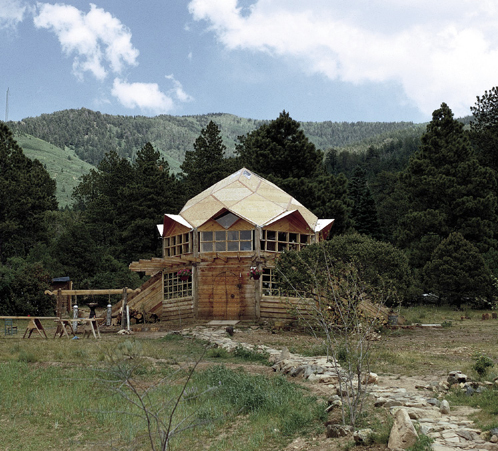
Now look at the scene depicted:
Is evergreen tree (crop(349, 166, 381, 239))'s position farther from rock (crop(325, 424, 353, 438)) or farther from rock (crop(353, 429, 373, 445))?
rock (crop(353, 429, 373, 445))

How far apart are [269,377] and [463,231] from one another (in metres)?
29.5

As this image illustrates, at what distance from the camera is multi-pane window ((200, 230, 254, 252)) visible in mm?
25469

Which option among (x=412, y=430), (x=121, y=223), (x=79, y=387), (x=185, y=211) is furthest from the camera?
(x=121, y=223)

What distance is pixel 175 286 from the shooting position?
26844 mm

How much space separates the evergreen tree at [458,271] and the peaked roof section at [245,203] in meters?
7.94

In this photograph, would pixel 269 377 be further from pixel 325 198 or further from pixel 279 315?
pixel 325 198

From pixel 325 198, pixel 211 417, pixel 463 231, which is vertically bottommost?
pixel 211 417

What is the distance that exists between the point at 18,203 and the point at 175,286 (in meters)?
20.2

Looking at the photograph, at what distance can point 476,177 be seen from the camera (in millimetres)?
38219

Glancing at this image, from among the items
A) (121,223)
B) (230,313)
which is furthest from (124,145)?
(230,313)

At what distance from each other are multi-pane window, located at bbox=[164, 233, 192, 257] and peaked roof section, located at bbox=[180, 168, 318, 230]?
907 millimetres

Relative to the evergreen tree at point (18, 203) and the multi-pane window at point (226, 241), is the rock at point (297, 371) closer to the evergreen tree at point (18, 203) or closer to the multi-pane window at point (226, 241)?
the multi-pane window at point (226, 241)

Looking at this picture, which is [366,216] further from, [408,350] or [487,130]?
[408,350]

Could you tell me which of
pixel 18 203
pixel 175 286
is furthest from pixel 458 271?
pixel 18 203
